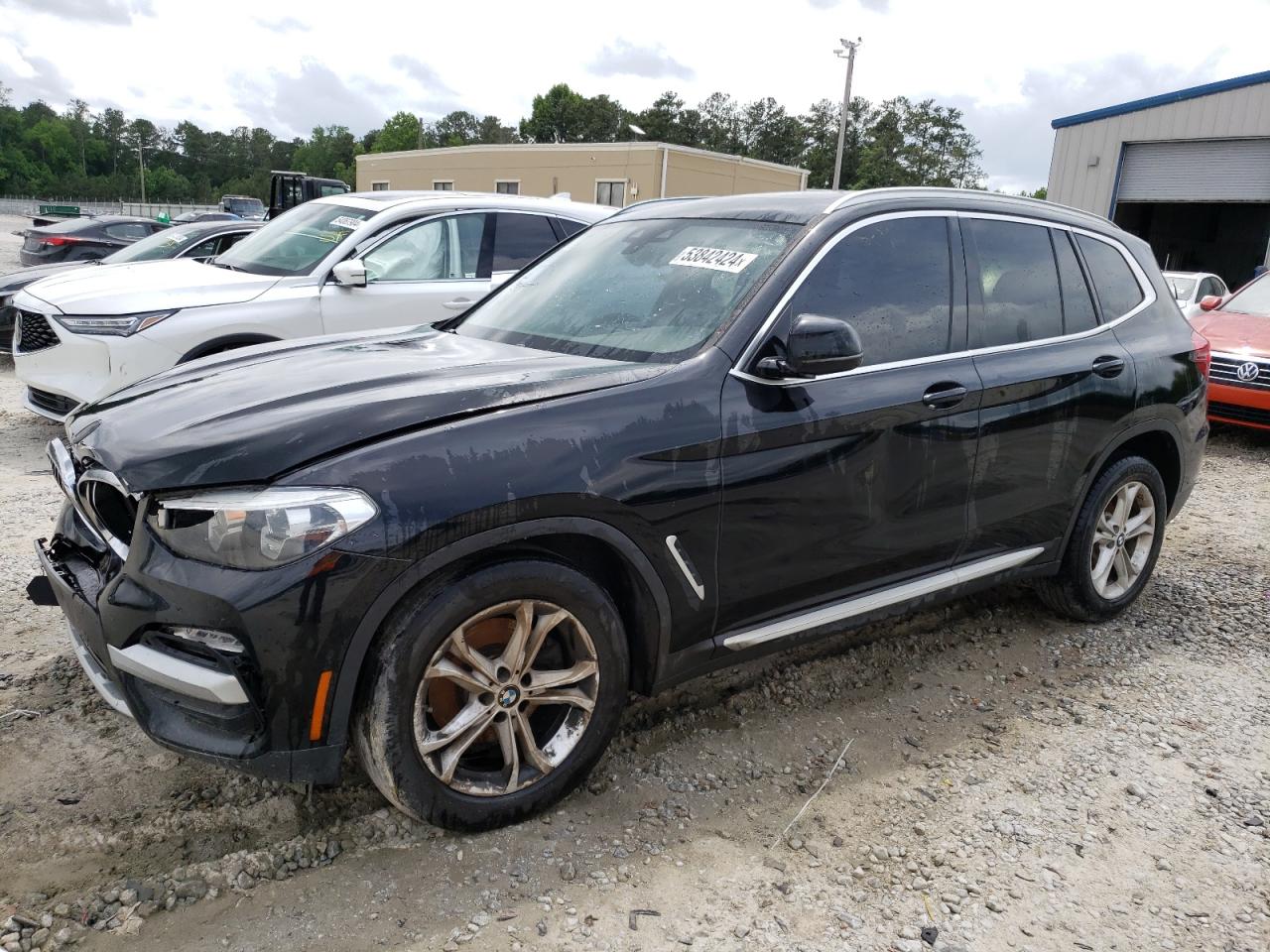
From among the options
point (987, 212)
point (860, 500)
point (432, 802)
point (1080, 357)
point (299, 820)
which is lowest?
point (299, 820)

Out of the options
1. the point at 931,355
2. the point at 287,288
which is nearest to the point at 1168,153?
the point at 287,288

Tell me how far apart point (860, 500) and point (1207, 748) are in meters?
1.60

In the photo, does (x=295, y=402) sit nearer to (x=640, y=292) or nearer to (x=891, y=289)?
(x=640, y=292)

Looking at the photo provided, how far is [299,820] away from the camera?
281 centimetres

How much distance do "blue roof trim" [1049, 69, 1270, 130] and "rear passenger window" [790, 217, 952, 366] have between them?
1943cm

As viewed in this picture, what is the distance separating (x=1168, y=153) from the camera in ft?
68.2

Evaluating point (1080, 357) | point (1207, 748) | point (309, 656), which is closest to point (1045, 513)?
point (1080, 357)

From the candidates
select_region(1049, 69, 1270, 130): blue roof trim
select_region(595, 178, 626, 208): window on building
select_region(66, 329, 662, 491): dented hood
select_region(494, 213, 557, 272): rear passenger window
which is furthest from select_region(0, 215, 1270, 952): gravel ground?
select_region(595, 178, 626, 208): window on building

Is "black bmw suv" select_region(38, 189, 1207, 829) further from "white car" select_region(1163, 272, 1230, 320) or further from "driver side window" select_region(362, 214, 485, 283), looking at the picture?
"white car" select_region(1163, 272, 1230, 320)

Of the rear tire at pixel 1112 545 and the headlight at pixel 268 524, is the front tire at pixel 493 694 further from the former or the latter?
the rear tire at pixel 1112 545

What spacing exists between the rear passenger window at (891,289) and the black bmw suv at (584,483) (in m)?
0.01

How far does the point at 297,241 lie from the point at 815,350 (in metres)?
5.27

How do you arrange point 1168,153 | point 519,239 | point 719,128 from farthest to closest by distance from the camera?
point 719,128 → point 1168,153 → point 519,239

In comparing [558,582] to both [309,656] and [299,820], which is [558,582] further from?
[299,820]
